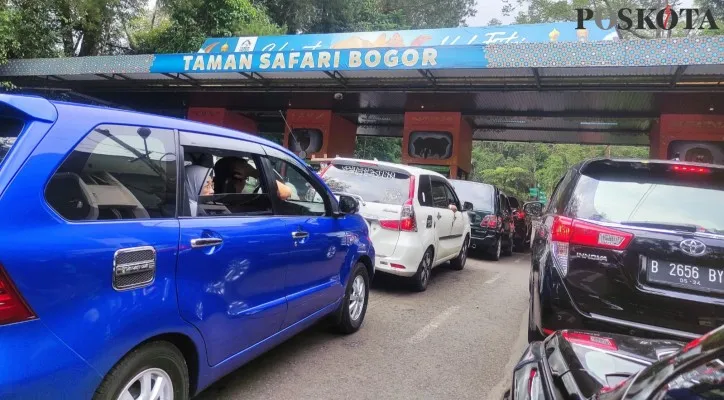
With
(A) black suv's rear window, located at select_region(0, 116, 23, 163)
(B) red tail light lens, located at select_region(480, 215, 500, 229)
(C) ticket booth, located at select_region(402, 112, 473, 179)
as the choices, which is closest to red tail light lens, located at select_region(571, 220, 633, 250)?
(A) black suv's rear window, located at select_region(0, 116, 23, 163)

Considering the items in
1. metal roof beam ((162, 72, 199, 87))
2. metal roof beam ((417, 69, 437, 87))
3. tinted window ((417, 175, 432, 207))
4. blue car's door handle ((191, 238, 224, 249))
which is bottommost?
blue car's door handle ((191, 238, 224, 249))

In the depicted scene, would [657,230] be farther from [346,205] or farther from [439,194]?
[439,194]

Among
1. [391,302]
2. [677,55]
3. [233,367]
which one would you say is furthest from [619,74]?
[233,367]

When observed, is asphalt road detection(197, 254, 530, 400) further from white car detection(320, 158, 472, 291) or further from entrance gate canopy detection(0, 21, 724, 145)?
entrance gate canopy detection(0, 21, 724, 145)

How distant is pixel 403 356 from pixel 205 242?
7.70ft

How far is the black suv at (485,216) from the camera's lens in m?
10.6

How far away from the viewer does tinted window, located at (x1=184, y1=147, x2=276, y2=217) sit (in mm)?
2838

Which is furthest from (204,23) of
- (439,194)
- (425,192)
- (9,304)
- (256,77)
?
(9,304)

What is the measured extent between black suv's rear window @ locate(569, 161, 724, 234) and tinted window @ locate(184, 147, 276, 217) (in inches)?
89.1

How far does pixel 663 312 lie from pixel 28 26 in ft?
72.6

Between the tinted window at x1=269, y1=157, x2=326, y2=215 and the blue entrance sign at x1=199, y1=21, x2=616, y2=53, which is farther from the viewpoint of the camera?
the blue entrance sign at x1=199, y1=21, x2=616, y2=53

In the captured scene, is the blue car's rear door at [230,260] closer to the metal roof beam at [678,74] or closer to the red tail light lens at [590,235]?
the red tail light lens at [590,235]

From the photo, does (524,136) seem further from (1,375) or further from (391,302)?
(1,375)

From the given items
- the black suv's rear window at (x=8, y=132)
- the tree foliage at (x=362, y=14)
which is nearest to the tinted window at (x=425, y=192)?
the black suv's rear window at (x=8, y=132)
